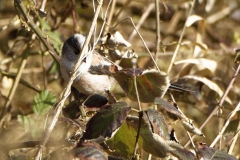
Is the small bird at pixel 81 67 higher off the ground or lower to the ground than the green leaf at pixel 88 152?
lower

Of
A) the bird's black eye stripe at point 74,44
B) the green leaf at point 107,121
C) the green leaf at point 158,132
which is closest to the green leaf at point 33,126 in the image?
the bird's black eye stripe at point 74,44

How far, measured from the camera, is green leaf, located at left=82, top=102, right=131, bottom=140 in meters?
1.54

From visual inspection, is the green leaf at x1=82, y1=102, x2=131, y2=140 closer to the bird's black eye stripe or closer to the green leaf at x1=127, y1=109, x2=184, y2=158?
the green leaf at x1=127, y1=109, x2=184, y2=158

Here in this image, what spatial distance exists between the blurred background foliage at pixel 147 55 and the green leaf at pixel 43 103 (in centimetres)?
3

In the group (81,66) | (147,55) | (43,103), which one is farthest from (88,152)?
(147,55)

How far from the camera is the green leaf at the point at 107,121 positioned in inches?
60.6

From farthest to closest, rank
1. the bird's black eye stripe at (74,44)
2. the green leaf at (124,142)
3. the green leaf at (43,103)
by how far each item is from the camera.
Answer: the bird's black eye stripe at (74,44)
the green leaf at (43,103)
the green leaf at (124,142)

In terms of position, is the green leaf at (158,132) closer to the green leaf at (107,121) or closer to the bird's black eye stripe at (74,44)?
the green leaf at (107,121)

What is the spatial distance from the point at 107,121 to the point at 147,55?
2.16 meters

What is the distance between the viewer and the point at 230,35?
534 centimetres

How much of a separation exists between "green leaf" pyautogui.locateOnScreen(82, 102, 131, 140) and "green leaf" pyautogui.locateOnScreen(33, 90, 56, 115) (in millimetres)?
1123

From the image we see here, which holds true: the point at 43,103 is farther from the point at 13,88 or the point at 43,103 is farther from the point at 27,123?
the point at 13,88

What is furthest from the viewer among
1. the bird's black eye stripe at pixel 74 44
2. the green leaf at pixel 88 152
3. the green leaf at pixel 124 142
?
the bird's black eye stripe at pixel 74 44

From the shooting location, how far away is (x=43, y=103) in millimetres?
2754
